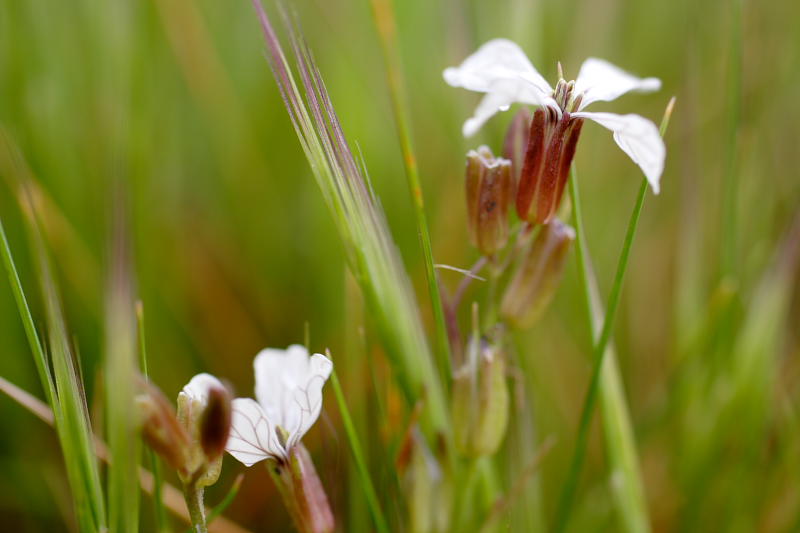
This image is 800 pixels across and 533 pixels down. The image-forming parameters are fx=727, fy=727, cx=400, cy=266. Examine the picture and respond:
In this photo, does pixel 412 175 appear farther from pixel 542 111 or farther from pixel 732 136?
pixel 732 136

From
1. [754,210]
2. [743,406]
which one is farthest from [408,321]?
[754,210]

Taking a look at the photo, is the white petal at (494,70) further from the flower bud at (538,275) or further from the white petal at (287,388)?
the white petal at (287,388)

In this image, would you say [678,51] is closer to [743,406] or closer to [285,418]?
[743,406]

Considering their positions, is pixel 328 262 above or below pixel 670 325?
above

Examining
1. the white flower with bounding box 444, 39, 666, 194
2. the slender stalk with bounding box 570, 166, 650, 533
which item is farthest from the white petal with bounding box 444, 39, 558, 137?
the slender stalk with bounding box 570, 166, 650, 533

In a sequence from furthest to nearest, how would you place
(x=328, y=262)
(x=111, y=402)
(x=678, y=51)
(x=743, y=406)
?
1. (x=678, y=51)
2. (x=328, y=262)
3. (x=743, y=406)
4. (x=111, y=402)

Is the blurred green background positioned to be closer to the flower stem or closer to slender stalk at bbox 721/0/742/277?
slender stalk at bbox 721/0/742/277

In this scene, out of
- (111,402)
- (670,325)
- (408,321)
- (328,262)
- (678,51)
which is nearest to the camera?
(111,402)

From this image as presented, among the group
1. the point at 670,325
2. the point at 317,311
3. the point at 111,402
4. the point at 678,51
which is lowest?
the point at 670,325
